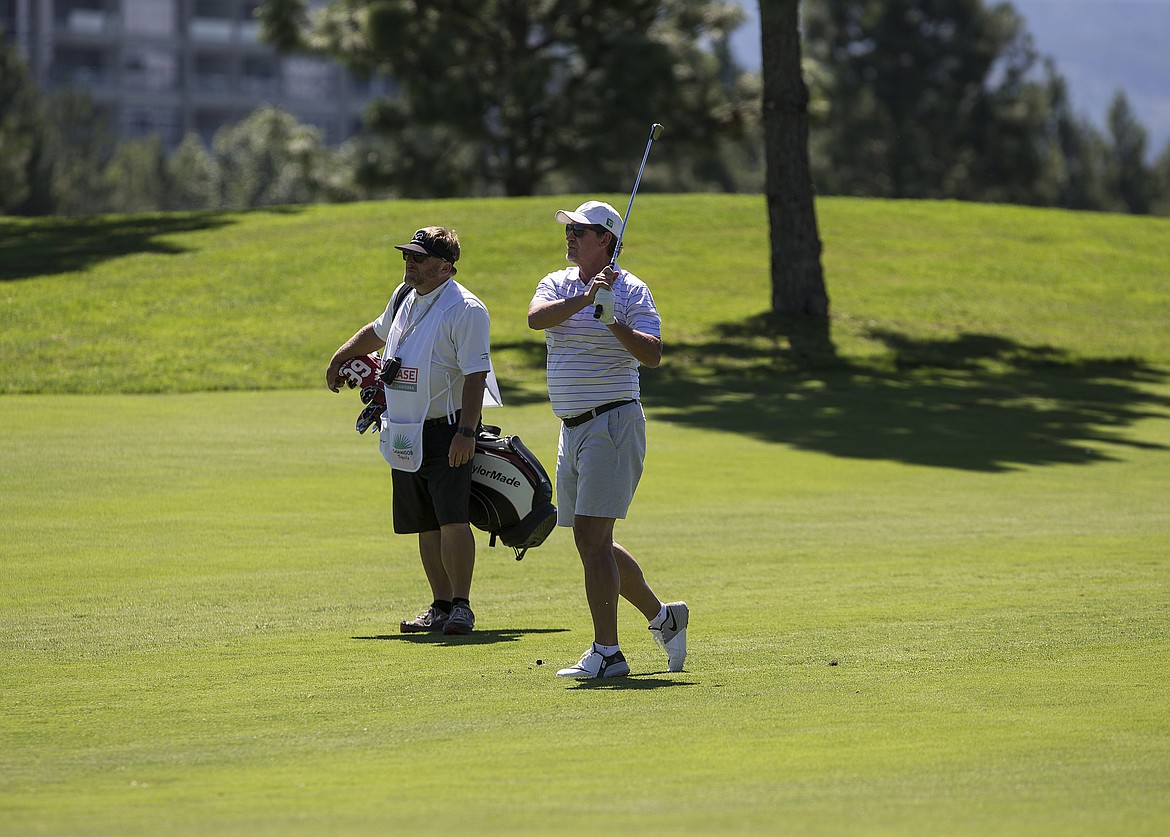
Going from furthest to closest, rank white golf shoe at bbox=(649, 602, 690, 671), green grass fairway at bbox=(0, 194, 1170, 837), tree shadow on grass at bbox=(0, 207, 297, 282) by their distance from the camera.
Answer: tree shadow on grass at bbox=(0, 207, 297, 282) < white golf shoe at bbox=(649, 602, 690, 671) < green grass fairway at bbox=(0, 194, 1170, 837)

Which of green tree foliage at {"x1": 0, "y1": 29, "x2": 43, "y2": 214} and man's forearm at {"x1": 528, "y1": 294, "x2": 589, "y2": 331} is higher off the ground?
green tree foliage at {"x1": 0, "y1": 29, "x2": 43, "y2": 214}

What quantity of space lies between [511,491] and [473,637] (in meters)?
0.79

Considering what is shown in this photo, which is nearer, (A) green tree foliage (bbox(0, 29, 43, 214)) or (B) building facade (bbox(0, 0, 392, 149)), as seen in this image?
(A) green tree foliage (bbox(0, 29, 43, 214))

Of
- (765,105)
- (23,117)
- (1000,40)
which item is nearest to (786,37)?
(765,105)

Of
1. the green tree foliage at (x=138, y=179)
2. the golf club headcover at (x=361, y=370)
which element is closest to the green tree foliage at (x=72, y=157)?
the green tree foliage at (x=138, y=179)

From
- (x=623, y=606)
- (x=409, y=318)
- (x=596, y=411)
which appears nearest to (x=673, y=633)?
(x=596, y=411)

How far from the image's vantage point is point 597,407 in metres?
7.60

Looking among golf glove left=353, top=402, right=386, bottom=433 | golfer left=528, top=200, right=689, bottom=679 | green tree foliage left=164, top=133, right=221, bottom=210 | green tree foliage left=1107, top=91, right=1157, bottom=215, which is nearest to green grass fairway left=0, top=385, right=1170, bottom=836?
golfer left=528, top=200, right=689, bottom=679

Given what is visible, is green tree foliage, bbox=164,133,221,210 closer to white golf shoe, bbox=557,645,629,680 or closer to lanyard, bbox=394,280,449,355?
lanyard, bbox=394,280,449,355

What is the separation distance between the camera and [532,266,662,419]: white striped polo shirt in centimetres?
755

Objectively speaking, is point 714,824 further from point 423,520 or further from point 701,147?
point 701,147

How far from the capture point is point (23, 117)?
62844mm

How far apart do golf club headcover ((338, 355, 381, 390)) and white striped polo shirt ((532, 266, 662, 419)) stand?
1.74 metres

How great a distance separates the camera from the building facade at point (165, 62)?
4555 inches
